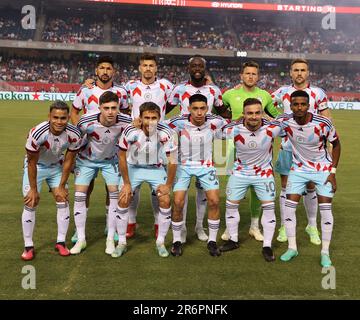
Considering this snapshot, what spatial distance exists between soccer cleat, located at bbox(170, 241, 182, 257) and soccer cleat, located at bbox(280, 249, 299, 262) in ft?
4.34

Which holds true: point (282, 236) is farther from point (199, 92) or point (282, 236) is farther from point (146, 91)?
point (146, 91)

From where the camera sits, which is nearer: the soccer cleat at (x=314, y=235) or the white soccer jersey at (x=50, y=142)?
the white soccer jersey at (x=50, y=142)

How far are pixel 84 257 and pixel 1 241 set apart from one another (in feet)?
4.48

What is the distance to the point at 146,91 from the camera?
21.5ft

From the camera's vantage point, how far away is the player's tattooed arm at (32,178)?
532 cm

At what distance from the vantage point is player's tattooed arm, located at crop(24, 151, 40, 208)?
532 cm

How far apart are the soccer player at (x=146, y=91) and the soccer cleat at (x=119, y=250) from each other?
0.63 metres

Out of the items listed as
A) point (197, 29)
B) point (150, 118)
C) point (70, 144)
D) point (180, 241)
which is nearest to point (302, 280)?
point (180, 241)

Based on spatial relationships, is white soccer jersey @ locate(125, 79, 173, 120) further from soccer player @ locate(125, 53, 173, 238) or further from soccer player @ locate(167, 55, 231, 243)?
soccer player @ locate(167, 55, 231, 243)

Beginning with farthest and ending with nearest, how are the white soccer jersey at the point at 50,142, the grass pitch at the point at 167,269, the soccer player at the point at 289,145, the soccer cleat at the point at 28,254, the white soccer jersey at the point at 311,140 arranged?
the soccer player at the point at 289,145 < the white soccer jersey at the point at 311,140 < the soccer cleat at the point at 28,254 < the white soccer jersey at the point at 50,142 < the grass pitch at the point at 167,269

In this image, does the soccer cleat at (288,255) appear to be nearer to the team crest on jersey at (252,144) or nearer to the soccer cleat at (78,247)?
the team crest on jersey at (252,144)

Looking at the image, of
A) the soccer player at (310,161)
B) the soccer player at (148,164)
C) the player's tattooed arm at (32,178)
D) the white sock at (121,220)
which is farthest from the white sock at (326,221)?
the player's tattooed arm at (32,178)

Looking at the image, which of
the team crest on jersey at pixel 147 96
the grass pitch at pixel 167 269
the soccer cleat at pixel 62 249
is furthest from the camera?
the team crest on jersey at pixel 147 96

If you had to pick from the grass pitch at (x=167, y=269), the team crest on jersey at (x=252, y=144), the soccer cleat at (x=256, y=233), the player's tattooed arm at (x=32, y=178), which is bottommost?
the grass pitch at (x=167, y=269)
